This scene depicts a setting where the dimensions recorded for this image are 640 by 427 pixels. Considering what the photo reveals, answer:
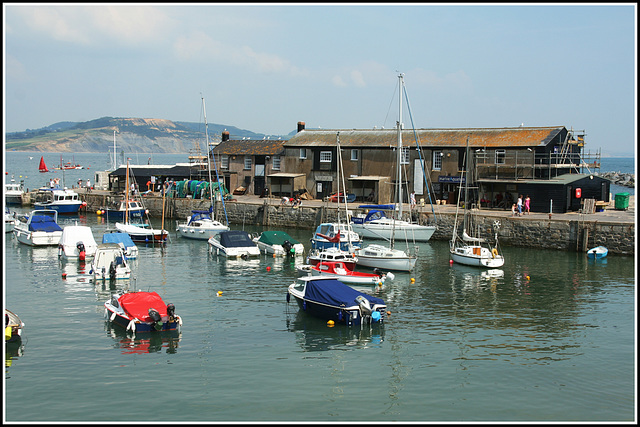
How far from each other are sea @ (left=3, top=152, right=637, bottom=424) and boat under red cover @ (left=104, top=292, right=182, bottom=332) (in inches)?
18.4

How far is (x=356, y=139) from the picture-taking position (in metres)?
74.2

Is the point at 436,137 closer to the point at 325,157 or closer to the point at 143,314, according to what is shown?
the point at 325,157

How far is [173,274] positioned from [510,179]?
37029 millimetres

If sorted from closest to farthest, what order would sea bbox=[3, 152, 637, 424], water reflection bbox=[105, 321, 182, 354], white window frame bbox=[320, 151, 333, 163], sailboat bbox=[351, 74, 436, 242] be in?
sea bbox=[3, 152, 637, 424] → water reflection bbox=[105, 321, 182, 354] → sailboat bbox=[351, 74, 436, 242] → white window frame bbox=[320, 151, 333, 163]

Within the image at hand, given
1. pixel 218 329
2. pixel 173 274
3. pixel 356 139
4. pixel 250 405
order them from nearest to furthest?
pixel 250 405, pixel 218 329, pixel 173 274, pixel 356 139

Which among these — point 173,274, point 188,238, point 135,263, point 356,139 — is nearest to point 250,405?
point 173,274

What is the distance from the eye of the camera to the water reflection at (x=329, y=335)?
2702cm

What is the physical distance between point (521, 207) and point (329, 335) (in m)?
35.1

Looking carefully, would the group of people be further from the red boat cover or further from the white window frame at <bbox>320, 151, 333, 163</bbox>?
the red boat cover

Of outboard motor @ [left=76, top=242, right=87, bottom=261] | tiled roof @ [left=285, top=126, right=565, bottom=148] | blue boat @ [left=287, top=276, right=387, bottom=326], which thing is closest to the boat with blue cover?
outboard motor @ [left=76, top=242, right=87, bottom=261]

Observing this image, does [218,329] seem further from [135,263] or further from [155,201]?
[155,201]

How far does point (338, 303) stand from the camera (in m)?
29.7

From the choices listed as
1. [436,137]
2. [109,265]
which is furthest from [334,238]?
[436,137]

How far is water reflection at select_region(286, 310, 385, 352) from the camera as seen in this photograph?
88.6 ft
